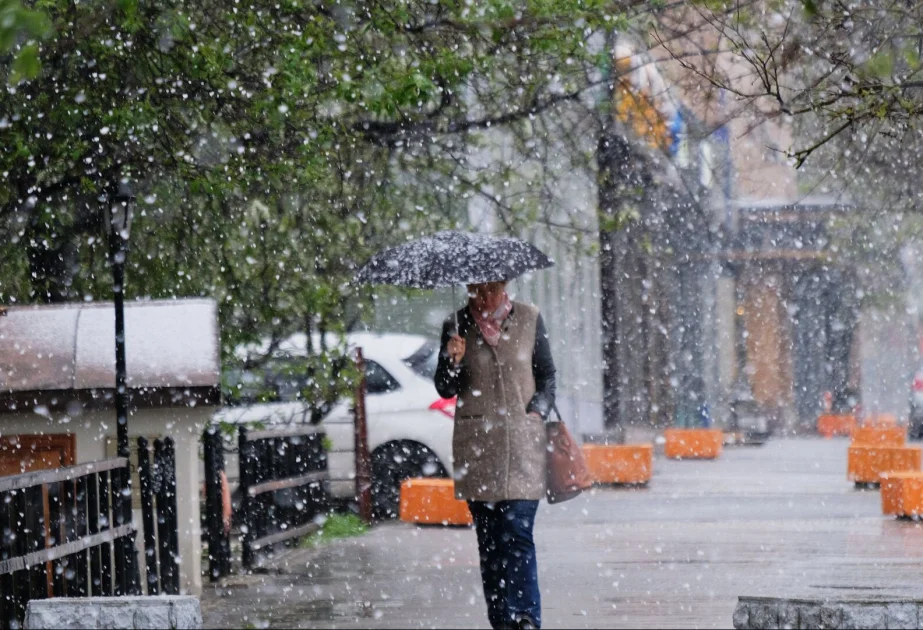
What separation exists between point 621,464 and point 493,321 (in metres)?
10.2

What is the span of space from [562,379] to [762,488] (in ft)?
26.6

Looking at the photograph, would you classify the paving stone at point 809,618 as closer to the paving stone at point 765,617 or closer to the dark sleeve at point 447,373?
the paving stone at point 765,617

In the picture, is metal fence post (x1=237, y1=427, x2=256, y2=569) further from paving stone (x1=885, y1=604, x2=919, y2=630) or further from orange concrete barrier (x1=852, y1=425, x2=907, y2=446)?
orange concrete barrier (x1=852, y1=425, x2=907, y2=446)

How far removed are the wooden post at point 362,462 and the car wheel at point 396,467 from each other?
1.42ft

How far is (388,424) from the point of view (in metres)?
14.2

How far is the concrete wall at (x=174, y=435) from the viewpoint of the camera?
9.09 m

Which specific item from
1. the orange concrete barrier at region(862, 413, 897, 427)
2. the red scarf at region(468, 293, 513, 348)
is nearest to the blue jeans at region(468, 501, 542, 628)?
the red scarf at region(468, 293, 513, 348)

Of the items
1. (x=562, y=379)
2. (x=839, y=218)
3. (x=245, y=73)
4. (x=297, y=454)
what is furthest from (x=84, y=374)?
(x=839, y=218)

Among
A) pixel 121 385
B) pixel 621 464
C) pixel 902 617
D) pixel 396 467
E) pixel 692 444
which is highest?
pixel 121 385

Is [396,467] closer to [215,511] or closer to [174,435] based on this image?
[215,511]

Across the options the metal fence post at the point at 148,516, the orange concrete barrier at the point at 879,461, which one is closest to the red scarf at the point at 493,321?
the metal fence post at the point at 148,516

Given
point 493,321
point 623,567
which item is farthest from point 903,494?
point 493,321

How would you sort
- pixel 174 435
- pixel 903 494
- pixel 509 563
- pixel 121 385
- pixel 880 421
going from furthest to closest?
pixel 880 421 → pixel 903 494 → pixel 174 435 → pixel 121 385 → pixel 509 563

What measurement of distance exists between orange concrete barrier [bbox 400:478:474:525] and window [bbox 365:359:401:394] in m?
1.32
